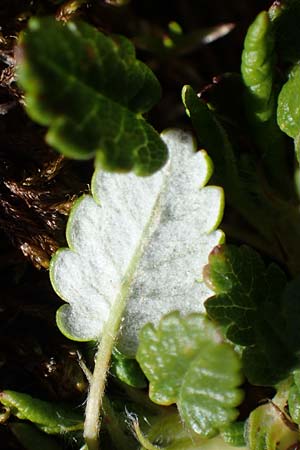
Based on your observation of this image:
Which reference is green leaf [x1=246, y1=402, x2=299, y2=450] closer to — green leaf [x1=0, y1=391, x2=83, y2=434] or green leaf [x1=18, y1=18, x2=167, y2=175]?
green leaf [x1=0, y1=391, x2=83, y2=434]

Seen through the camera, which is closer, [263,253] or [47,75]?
[47,75]

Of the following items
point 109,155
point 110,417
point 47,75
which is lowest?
point 110,417

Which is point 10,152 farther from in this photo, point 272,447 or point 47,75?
point 272,447

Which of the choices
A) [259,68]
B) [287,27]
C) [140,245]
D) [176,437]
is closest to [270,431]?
[176,437]

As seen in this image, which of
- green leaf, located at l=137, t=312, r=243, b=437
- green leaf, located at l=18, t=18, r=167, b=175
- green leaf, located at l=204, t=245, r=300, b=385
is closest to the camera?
green leaf, located at l=18, t=18, r=167, b=175

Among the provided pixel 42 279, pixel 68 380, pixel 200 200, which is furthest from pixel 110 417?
pixel 200 200

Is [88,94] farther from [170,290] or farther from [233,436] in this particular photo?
[233,436]

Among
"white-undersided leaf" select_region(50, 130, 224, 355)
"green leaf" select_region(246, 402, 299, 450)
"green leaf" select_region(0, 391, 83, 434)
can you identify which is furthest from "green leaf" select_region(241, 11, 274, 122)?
"green leaf" select_region(0, 391, 83, 434)
